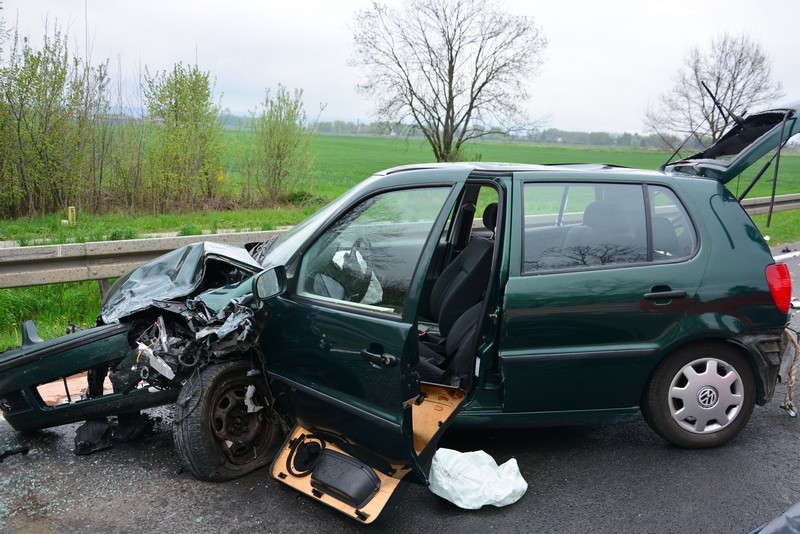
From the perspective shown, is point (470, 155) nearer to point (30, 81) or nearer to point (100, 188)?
point (100, 188)

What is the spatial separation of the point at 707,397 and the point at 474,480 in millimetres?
1538

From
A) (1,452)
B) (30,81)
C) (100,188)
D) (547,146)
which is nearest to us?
(1,452)

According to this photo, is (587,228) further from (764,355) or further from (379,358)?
(379,358)

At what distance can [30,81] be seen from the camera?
1123 centimetres

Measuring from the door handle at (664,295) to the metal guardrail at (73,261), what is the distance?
4.88 m

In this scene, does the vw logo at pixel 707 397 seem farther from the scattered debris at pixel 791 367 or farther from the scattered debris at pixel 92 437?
the scattered debris at pixel 92 437

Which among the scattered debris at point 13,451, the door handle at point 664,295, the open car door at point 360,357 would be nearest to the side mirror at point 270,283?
the open car door at point 360,357

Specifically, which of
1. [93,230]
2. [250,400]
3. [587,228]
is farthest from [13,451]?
[93,230]

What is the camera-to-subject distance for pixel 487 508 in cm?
342

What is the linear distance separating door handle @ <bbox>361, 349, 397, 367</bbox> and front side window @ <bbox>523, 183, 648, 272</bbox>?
Result: 1001 mm

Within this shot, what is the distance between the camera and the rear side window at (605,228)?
12.4 ft

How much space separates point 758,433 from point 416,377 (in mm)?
2539

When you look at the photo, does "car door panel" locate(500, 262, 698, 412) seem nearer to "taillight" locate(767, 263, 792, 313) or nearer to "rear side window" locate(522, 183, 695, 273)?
"rear side window" locate(522, 183, 695, 273)

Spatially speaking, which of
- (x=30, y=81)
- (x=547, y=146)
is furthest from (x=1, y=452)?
(x=547, y=146)
